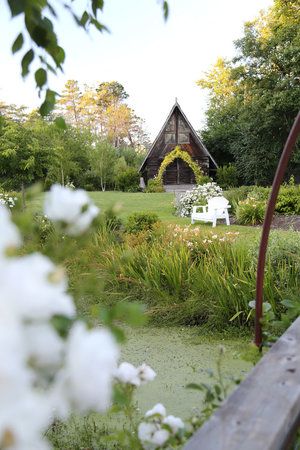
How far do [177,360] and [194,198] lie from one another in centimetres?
866

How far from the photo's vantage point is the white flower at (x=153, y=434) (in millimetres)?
781

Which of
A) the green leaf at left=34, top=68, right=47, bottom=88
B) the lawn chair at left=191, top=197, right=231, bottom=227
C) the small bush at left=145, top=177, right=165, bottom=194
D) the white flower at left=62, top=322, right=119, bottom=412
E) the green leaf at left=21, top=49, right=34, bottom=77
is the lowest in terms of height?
the lawn chair at left=191, top=197, right=231, bottom=227

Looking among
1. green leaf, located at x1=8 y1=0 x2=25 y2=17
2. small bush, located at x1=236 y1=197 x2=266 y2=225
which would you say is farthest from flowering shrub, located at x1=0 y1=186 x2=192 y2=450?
small bush, located at x1=236 y1=197 x2=266 y2=225

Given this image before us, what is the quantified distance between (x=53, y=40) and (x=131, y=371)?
687 mm

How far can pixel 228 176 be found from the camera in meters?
20.0

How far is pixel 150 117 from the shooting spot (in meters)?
44.6

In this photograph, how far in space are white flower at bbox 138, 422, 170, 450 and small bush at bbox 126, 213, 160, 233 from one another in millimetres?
6242

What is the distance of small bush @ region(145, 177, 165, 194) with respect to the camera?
20402mm

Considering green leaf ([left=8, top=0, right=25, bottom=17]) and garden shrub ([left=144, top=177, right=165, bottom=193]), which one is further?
garden shrub ([left=144, top=177, right=165, bottom=193])

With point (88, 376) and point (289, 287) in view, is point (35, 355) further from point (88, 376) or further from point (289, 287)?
point (289, 287)

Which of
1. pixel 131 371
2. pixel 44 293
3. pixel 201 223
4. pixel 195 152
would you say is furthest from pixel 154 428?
pixel 195 152

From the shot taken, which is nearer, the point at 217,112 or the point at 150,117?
the point at 217,112

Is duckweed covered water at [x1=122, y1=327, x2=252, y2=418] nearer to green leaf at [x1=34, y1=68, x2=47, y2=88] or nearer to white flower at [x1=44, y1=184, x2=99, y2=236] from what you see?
green leaf at [x1=34, y1=68, x2=47, y2=88]

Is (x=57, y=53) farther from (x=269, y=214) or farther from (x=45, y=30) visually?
(x=269, y=214)
